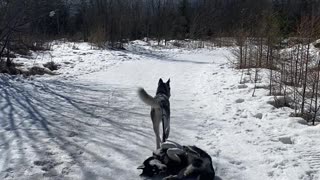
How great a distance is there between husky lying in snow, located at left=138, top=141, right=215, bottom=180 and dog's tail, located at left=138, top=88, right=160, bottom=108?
0.67 meters

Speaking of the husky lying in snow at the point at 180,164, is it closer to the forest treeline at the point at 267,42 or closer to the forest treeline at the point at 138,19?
the forest treeline at the point at 267,42

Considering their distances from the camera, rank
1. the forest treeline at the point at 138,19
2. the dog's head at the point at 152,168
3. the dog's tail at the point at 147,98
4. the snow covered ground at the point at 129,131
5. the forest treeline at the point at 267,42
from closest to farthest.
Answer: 1. the dog's head at the point at 152,168
2. the snow covered ground at the point at 129,131
3. the dog's tail at the point at 147,98
4. the forest treeline at the point at 267,42
5. the forest treeline at the point at 138,19

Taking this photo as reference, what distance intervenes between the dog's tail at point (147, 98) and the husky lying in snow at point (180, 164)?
669 mm

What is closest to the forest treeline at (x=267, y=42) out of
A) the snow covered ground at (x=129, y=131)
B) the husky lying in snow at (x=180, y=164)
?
the snow covered ground at (x=129, y=131)

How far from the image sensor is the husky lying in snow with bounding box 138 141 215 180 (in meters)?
3.89

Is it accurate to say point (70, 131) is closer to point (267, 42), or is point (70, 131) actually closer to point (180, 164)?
point (180, 164)

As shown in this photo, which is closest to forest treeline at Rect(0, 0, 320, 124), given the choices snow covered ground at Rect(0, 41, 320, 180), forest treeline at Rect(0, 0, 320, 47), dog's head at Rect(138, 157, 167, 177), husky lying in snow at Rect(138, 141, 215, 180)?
forest treeline at Rect(0, 0, 320, 47)

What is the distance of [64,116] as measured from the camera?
23.0 feet

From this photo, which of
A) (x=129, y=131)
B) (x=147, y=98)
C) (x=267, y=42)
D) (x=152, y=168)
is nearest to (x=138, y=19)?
(x=267, y=42)

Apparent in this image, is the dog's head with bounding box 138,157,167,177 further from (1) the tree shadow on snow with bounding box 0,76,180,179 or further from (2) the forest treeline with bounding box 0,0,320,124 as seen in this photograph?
(2) the forest treeline with bounding box 0,0,320,124

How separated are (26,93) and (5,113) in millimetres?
2114

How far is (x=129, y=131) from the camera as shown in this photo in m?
6.06

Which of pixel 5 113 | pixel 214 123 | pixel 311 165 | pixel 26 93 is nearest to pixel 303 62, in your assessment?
pixel 214 123

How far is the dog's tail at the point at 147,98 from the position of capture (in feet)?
14.7
